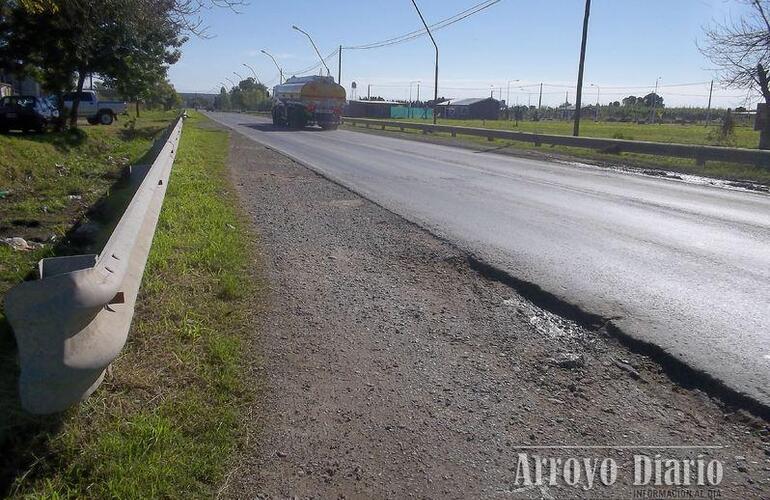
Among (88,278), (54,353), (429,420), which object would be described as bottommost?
(429,420)

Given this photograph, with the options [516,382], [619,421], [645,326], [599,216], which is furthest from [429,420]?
[599,216]

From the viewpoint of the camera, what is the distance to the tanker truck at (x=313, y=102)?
39.5 metres

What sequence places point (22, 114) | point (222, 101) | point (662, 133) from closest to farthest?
point (22, 114)
point (662, 133)
point (222, 101)

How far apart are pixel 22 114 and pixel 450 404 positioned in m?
24.3

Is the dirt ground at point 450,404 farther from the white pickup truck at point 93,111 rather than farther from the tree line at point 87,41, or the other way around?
the white pickup truck at point 93,111

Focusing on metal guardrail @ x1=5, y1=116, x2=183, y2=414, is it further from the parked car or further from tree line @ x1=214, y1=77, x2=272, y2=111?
tree line @ x1=214, y1=77, x2=272, y2=111

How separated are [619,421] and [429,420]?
1062mm

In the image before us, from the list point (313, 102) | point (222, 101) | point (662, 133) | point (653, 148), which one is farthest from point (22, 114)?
point (222, 101)

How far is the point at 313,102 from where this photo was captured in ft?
130

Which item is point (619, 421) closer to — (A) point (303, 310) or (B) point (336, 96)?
(A) point (303, 310)

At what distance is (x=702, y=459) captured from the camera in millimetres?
3182

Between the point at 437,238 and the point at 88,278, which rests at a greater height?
the point at 88,278

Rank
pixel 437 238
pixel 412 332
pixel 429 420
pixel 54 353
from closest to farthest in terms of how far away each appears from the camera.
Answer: pixel 54 353 → pixel 429 420 → pixel 412 332 → pixel 437 238

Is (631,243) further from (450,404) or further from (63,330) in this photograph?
(63,330)
